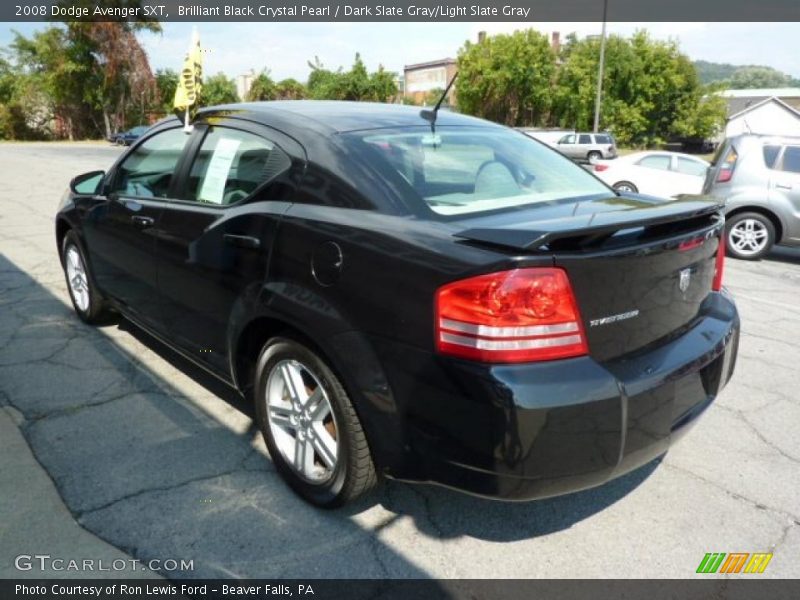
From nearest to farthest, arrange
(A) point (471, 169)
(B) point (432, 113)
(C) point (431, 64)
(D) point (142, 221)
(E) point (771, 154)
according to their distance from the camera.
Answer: (A) point (471, 169) < (B) point (432, 113) < (D) point (142, 221) < (E) point (771, 154) < (C) point (431, 64)

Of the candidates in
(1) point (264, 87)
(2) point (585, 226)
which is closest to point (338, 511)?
(2) point (585, 226)

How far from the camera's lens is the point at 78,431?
10.1 ft

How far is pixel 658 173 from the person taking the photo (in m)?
11.3

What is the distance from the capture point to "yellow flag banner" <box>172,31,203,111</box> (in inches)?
148

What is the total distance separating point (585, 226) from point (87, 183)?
393 cm

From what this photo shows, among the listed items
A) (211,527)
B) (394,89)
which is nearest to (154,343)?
(211,527)

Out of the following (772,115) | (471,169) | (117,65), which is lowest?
(471,169)

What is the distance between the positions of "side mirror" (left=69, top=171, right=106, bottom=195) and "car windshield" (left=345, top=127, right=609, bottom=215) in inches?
103

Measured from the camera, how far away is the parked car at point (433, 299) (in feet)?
6.13

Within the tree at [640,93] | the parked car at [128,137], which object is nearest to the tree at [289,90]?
the parked car at [128,137]

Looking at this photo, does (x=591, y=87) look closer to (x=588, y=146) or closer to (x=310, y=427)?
(x=588, y=146)

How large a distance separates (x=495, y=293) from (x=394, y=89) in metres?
57.6

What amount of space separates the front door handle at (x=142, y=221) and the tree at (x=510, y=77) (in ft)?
159

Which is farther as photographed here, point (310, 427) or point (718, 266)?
Answer: point (718, 266)
